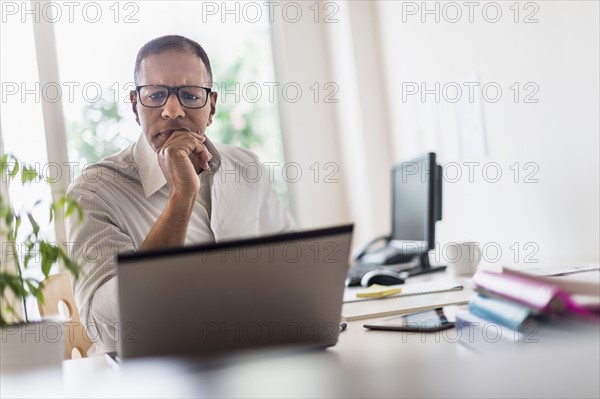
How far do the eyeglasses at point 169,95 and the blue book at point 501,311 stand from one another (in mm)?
1127

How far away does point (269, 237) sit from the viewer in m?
1.08

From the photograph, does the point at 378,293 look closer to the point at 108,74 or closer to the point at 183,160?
the point at 183,160

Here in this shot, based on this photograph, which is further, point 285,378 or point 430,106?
point 430,106

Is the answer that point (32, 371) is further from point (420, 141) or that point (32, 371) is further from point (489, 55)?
point (420, 141)

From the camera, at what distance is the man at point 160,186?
1.71 meters

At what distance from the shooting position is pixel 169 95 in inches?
79.8

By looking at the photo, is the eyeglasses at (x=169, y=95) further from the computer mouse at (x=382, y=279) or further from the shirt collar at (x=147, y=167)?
the computer mouse at (x=382, y=279)

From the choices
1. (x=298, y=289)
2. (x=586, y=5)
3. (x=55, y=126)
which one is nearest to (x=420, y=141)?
(x=586, y=5)

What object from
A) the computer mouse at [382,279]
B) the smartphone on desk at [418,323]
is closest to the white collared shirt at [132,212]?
the computer mouse at [382,279]

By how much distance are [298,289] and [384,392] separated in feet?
0.92

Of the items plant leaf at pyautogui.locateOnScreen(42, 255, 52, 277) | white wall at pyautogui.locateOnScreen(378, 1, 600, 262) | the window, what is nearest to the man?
plant leaf at pyautogui.locateOnScreen(42, 255, 52, 277)

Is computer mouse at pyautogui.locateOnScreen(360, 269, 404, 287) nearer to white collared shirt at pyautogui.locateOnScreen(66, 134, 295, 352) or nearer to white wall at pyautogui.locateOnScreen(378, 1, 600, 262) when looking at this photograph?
white collared shirt at pyautogui.locateOnScreen(66, 134, 295, 352)

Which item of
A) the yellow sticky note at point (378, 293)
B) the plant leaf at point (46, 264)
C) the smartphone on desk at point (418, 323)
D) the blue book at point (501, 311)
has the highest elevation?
the plant leaf at point (46, 264)

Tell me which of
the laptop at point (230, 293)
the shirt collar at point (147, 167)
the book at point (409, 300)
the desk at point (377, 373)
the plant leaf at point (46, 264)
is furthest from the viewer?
the shirt collar at point (147, 167)
